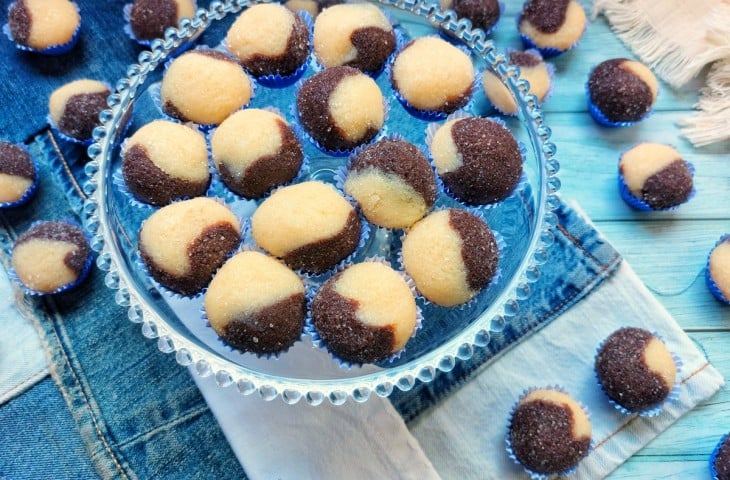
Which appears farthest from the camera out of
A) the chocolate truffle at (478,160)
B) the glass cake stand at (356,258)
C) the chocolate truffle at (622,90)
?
the chocolate truffle at (622,90)

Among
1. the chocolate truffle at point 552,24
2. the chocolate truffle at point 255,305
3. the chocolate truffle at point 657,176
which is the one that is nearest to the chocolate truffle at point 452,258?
the chocolate truffle at point 255,305

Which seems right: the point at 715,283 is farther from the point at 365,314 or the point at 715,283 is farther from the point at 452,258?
the point at 365,314

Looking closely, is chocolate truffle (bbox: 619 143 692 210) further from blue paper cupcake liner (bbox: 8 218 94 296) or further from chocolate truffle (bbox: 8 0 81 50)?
chocolate truffle (bbox: 8 0 81 50)

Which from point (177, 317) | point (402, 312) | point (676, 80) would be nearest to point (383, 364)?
point (402, 312)

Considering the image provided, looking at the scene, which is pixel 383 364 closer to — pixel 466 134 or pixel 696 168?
pixel 466 134

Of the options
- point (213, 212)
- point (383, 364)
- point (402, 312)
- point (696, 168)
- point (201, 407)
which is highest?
point (213, 212)

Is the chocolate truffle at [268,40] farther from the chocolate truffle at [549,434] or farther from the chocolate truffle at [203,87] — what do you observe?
the chocolate truffle at [549,434]

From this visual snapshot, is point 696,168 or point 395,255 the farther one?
point 696,168
